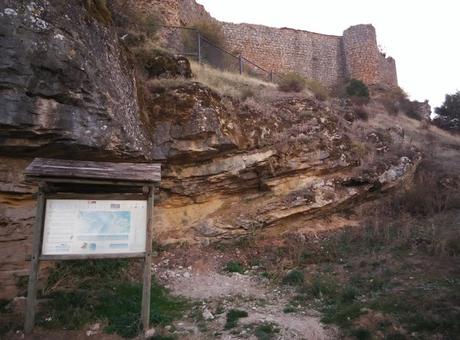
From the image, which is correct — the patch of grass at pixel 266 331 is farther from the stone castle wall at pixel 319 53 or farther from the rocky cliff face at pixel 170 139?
the stone castle wall at pixel 319 53

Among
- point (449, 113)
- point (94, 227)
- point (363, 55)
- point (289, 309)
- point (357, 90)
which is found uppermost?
point (363, 55)

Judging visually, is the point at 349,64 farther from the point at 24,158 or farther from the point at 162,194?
the point at 24,158

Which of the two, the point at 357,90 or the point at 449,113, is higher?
the point at 357,90

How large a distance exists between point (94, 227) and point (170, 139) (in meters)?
3.38

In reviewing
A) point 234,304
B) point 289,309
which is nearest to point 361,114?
point 289,309

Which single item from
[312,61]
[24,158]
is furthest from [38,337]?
[312,61]

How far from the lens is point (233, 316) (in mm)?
5410

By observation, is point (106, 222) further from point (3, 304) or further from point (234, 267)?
point (234, 267)

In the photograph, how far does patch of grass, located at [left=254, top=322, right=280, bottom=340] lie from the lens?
478cm

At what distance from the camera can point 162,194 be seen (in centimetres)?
838

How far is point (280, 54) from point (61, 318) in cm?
1927

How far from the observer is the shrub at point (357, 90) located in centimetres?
1953

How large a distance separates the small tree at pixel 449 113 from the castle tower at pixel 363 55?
379 cm

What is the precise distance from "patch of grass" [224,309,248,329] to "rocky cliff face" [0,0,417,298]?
10.0ft
